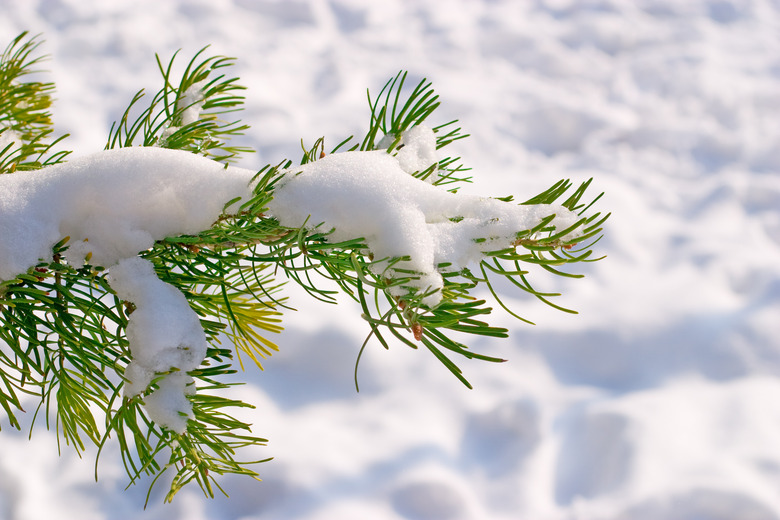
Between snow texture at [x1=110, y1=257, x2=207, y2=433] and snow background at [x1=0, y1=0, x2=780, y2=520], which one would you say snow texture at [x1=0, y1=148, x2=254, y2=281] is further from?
snow background at [x1=0, y1=0, x2=780, y2=520]

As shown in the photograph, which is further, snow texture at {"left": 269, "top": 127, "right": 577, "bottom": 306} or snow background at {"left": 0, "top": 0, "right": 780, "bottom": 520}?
snow background at {"left": 0, "top": 0, "right": 780, "bottom": 520}

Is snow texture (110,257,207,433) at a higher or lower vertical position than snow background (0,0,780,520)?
lower

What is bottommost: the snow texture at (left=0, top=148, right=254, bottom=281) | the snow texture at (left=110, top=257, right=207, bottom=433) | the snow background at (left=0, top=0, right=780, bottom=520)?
the snow texture at (left=110, top=257, right=207, bottom=433)

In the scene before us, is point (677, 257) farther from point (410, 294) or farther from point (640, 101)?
point (410, 294)

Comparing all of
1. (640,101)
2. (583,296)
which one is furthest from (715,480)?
(640,101)

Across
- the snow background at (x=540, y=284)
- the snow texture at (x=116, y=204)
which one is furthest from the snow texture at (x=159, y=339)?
the snow background at (x=540, y=284)

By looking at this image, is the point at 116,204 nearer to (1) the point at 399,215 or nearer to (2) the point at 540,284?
(1) the point at 399,215

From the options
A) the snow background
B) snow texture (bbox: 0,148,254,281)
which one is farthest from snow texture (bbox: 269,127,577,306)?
the snow background

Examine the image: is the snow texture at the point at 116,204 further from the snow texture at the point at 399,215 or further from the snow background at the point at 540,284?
the snow background at the point at 540,284
